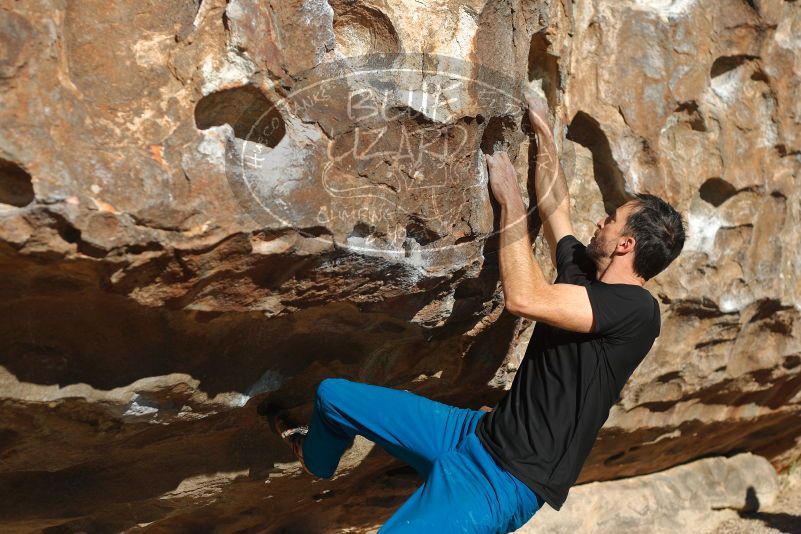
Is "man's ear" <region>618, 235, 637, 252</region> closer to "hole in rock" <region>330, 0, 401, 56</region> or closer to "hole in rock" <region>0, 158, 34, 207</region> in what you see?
"hole in rock" <region>330, 0, 401, 56</region>

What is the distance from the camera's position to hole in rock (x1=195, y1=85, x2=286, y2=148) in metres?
1.77

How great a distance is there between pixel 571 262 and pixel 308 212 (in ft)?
2.40

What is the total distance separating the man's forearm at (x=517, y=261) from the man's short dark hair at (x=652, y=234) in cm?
25

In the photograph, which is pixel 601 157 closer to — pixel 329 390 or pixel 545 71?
pixel 545 71

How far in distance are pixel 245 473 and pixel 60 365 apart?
0.72m

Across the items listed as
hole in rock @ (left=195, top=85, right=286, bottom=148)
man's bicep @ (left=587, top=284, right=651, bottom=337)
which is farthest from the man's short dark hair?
hole in rock @ (left=195, top=85, right=286, bottom=148)

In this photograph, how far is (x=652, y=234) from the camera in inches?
83.4

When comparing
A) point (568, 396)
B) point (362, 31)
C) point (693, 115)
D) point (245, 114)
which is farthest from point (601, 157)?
point (245, 114)

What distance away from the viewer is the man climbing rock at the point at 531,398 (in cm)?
203

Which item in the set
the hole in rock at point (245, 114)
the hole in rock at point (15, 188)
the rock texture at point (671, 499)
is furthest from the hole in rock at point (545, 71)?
the rock texture at point (671, 499)

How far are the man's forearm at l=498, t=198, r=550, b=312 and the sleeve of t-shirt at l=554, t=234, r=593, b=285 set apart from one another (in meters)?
0.11

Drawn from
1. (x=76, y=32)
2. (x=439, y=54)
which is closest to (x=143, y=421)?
(x=76, y=32)

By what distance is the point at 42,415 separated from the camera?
1.99 metres

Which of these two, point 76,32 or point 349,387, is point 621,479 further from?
point 76,32
